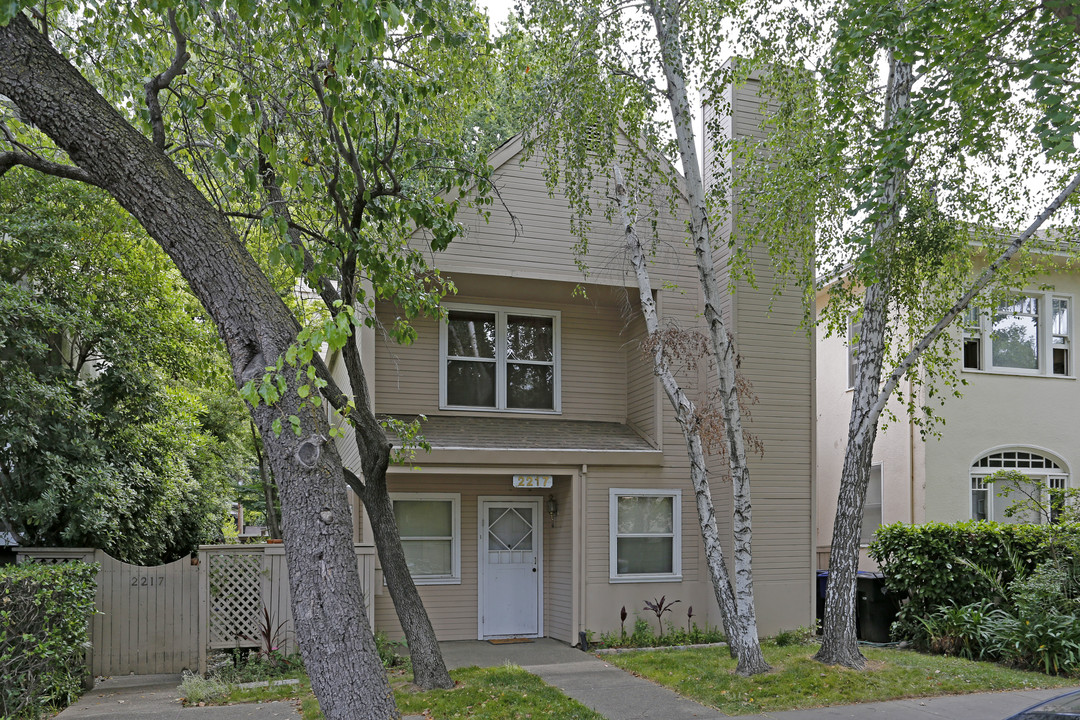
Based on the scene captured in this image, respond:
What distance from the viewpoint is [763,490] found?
509 inches

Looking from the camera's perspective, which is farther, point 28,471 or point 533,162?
point 533,162

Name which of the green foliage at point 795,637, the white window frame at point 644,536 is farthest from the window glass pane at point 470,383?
the green foliage at point 795,637

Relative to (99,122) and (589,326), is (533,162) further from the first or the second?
(99,122)

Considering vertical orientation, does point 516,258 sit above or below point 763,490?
above

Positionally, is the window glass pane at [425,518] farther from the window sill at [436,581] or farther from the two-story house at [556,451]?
the window sill at [436,581]

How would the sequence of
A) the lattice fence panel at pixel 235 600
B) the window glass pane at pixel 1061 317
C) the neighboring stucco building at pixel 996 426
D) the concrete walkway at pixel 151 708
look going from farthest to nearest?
the window glass pane at pixel 1061 317, the neighboring stucco building at pixel 996 426, the lattice fence panel at pixel 235 600, the concrete walkway at pixel 151 708

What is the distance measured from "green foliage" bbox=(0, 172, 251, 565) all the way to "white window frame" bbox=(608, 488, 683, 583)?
6042 millimetres

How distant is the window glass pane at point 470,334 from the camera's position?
44.2ft

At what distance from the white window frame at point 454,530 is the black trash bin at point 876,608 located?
5.96 metres

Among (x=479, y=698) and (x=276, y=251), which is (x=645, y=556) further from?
(x=276, y=251)

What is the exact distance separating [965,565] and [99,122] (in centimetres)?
1177

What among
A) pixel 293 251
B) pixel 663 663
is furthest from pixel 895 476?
pixel 293 251

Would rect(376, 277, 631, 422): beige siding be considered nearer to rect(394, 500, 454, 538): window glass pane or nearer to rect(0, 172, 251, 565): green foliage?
rect(394, 500, 454, 538): window glass pane

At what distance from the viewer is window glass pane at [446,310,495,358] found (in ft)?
44.2
